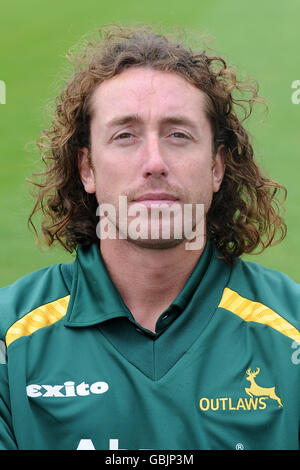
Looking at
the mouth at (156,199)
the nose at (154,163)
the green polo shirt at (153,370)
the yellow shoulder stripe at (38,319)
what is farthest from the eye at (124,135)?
the yellow shoulder stripe at (38,319)

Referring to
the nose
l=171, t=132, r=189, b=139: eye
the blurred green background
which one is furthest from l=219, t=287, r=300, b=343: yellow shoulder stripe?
the blurred green background

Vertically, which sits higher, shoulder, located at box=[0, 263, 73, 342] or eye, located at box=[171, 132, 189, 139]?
eye, located at box=[171, 132, 189, 139]

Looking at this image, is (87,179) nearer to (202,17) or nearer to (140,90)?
(140,90)

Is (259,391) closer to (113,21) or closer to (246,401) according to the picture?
(246,401)

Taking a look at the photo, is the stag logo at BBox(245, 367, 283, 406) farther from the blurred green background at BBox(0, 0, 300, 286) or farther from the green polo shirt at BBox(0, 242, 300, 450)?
the blurred green background at BBox(0, 0, 300, 286)

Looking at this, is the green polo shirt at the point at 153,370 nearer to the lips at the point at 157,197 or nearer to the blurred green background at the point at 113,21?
the lips at the point at 157,197

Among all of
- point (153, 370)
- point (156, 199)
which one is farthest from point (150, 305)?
point (156, 199)

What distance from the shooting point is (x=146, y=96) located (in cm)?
279

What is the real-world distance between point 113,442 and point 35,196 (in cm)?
159

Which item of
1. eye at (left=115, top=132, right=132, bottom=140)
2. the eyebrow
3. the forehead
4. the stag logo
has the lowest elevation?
the stag logo

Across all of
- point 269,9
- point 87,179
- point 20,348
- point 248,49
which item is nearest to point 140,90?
point 87,179

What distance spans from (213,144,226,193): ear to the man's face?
0.10 metres

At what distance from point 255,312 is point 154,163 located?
0.69 meters

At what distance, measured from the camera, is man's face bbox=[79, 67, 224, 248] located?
267 centimetres
